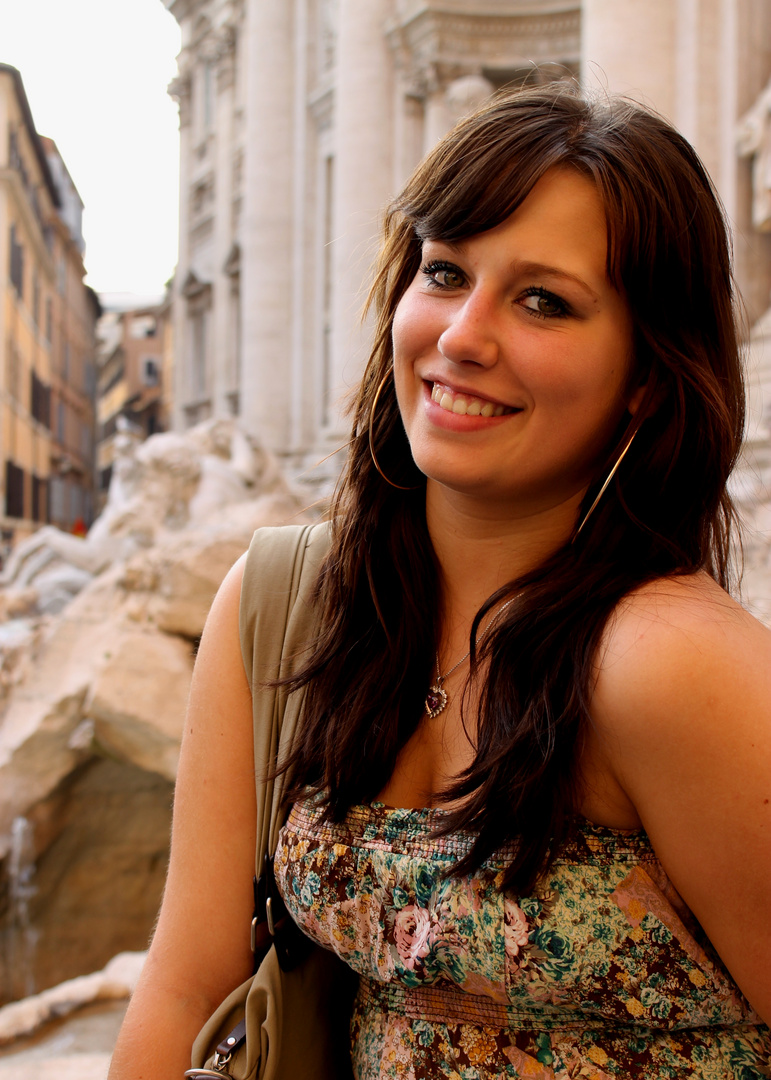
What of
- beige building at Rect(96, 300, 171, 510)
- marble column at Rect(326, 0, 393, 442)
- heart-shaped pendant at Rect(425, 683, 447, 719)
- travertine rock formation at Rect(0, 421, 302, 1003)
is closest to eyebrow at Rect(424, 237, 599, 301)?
heart-shaped pendant at Rect(425, 683, 447, 719)

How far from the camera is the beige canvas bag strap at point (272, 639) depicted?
1260 millimetres

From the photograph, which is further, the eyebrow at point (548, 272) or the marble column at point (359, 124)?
the marble column at point (359, 124)

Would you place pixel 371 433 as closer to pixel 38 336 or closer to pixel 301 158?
pixel 301 158

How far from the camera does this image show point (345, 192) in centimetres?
1088

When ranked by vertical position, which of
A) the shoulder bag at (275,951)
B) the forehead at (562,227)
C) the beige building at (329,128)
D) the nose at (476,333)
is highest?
the beige building at (329,128)

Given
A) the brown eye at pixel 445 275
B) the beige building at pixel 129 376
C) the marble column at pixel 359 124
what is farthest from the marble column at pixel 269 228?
the beige building at pixel 129 376

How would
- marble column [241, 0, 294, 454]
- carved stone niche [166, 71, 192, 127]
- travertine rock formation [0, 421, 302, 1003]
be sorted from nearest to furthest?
1. travertine rock formation [0, 421, 302, 1003]
2. marble column [241, 0, 294, 454]
3. carved stone niche [166, 71, 192, 127]

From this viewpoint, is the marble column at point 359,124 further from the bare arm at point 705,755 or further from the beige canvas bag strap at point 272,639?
the bare arm at point 705,755

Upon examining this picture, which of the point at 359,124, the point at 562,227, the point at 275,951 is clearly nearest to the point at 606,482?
the point at 562,227

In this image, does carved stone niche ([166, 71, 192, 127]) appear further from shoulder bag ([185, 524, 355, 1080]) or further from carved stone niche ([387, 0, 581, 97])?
shoulder bag ([185, 524, 355, 1080])

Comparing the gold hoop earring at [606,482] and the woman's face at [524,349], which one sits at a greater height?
the woman's face at [524,349]

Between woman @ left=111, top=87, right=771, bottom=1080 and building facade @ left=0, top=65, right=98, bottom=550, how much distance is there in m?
22.9

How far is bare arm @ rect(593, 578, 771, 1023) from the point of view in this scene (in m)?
0.95

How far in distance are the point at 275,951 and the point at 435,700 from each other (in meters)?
0.36
